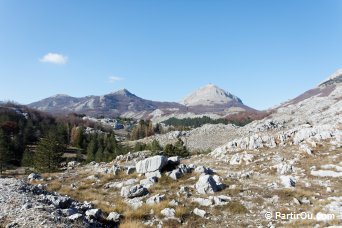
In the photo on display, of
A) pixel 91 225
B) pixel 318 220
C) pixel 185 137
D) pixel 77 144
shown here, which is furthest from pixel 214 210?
pixel 185 137

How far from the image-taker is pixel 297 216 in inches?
786

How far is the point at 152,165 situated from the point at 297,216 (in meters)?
18.0

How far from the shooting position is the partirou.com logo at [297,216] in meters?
18.3

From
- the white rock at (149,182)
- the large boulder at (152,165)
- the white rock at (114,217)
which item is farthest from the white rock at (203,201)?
the large boulder at (152,165)

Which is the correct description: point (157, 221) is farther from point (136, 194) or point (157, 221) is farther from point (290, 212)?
point (290, 212)

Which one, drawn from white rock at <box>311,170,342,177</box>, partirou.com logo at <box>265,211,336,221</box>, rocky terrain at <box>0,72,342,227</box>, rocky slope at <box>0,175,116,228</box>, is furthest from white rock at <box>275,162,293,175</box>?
rocky slope at <box>0,175,116,228</box>

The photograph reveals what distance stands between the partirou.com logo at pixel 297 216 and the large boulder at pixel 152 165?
15.8 metres

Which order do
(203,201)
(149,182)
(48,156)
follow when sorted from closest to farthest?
(203,201), (149,182), (48,156)

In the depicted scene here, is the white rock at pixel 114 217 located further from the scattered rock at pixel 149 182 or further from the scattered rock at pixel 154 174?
the scattered rock at pixel 154 174

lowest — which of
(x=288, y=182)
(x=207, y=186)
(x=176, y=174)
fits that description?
(x=207, y=186)

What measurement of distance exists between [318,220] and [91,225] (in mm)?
12813

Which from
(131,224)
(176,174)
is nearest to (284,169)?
(176,174)

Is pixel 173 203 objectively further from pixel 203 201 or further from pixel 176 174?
pixel 176 174

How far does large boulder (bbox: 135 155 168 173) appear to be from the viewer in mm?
34594
